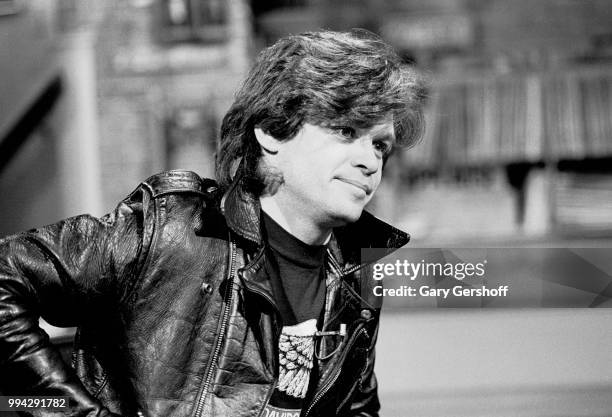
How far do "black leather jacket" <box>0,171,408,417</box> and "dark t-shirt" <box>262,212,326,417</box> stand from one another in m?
0.06

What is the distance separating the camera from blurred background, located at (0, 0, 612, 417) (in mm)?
6828

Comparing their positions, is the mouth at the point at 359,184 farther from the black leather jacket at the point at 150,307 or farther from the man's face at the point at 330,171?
the black leather jacket at the point at 150,307

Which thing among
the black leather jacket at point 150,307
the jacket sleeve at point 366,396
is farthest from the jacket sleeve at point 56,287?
the jacket sleeve at point 366,396

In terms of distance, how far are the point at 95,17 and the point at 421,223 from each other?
3005 millimetres

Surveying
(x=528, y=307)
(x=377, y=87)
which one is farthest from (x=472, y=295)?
(x=528, y=307)

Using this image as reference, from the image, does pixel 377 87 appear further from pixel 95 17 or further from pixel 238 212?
pixel 95 17

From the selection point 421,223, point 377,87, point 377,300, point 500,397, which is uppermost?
point 377,87

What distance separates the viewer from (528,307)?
6.02 metres

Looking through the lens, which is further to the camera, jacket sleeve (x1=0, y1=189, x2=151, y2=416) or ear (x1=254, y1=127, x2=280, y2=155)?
ear (x1=254, y1=127, x2=280, y2=155)

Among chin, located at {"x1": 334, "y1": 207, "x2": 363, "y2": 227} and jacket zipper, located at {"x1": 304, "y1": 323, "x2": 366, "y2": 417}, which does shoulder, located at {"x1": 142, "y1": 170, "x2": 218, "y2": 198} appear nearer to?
chin, located at {"x1": 334, "y1": 207, "x2": 363, "y2": 227}

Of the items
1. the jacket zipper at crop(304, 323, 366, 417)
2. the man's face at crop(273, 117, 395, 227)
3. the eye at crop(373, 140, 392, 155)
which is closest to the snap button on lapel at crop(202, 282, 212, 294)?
the man's face at crop(273, 117, 395, 227)

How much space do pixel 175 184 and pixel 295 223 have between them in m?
0.28

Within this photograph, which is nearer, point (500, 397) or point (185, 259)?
point (185, 259)

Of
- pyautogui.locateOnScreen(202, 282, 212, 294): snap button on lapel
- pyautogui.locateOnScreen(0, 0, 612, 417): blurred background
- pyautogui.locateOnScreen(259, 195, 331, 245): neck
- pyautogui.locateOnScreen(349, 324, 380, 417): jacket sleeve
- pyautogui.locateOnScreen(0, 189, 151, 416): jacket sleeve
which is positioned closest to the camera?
pyautogui.locateOnScreen(0, 189, 151, 416): jacket sleeve
